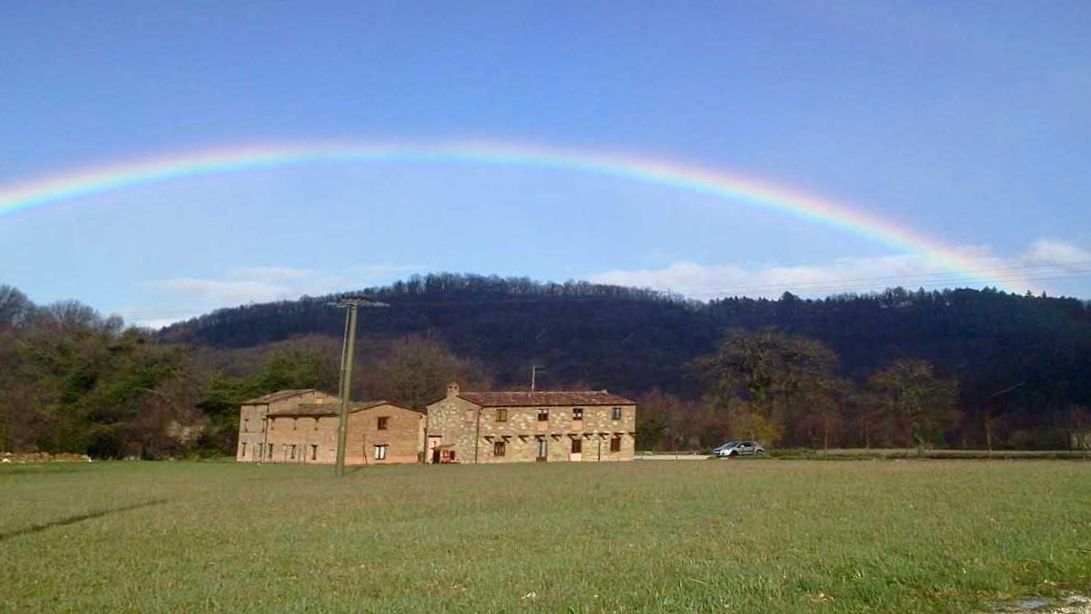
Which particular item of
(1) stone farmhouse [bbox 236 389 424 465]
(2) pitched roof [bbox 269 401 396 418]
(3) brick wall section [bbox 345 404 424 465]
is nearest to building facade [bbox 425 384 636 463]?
(3) brick wall section [bbox 345 404 424 465]

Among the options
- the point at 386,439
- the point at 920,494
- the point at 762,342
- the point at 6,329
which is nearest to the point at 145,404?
the point at 6,329

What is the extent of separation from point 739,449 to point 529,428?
1856 centimetres

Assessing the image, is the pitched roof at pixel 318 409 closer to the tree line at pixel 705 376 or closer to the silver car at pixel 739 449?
the tree line at pixel 705 376

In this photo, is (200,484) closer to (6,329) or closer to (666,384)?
(6,329)

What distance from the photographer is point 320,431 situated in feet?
274

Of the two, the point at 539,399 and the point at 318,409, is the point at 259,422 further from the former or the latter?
the point at 539,399

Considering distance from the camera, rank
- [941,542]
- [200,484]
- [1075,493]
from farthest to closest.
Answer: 1. [200,484]
2. [1075,493]
3. [941,542]

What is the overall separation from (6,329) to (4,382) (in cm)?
1368

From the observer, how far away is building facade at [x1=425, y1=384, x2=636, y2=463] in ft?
270

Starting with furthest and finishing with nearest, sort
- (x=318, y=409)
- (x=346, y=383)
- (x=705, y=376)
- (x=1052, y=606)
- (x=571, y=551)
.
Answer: (x=705, y=376), (x=318, y=409), (x=346, y=383), (x=571, y=551), (x=1052, y=606)

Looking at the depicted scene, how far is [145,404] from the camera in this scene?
301ft

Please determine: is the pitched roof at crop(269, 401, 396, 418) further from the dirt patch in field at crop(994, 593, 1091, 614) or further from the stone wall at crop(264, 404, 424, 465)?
the dirt patch in field at crop(994, 593, 1091, 614)

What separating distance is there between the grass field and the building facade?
170 feet

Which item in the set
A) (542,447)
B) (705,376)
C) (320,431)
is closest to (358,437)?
(320,431)
